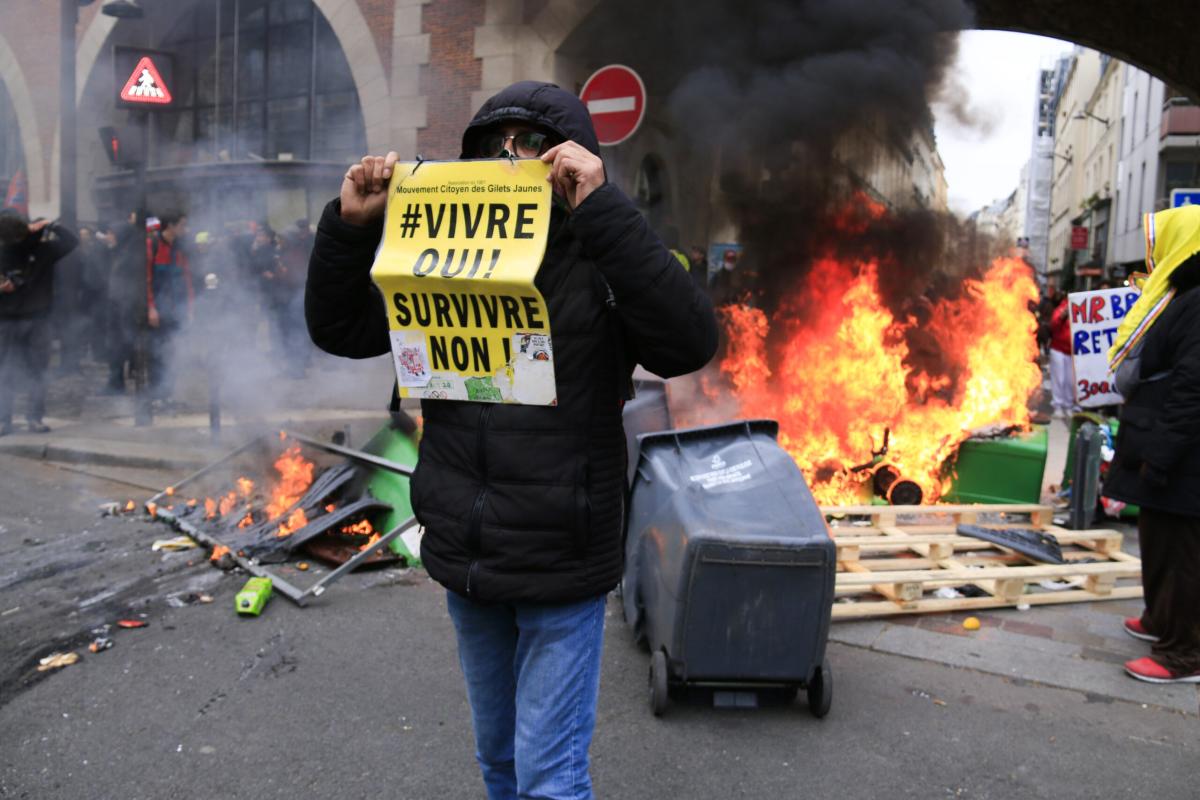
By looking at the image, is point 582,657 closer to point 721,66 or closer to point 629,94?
point 629,94

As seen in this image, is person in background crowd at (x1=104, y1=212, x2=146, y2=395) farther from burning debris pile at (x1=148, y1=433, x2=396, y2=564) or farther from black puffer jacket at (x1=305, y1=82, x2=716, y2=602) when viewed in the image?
black puffer jacket at (x1=305, y1=82, x2=716, y2=602)

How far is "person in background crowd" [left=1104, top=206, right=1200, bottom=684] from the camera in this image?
12.1 ft

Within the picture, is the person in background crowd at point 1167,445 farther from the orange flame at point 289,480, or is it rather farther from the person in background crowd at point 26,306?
the person in background crowd at point 26,306

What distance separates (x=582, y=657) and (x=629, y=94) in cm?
574

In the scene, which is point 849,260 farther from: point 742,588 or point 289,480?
point 742,588

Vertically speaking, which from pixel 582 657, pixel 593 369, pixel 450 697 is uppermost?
pixel 593 369

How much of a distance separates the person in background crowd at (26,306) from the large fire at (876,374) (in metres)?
6.42

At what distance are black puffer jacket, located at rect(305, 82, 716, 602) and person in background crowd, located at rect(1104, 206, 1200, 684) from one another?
275 centimetres

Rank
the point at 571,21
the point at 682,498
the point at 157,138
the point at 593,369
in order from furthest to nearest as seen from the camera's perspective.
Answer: the point at 157,138, the point at 571,21, the point at 682,498, the point at 593,369

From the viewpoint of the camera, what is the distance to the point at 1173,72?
1094 centimetres

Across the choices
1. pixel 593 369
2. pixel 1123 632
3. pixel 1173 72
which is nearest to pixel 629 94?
pixel 1123 632

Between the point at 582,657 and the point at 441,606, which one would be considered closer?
the point at 582,657

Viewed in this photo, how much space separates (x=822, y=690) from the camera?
3.30 metres

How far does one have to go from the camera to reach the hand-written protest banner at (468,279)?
1874 millimetres
